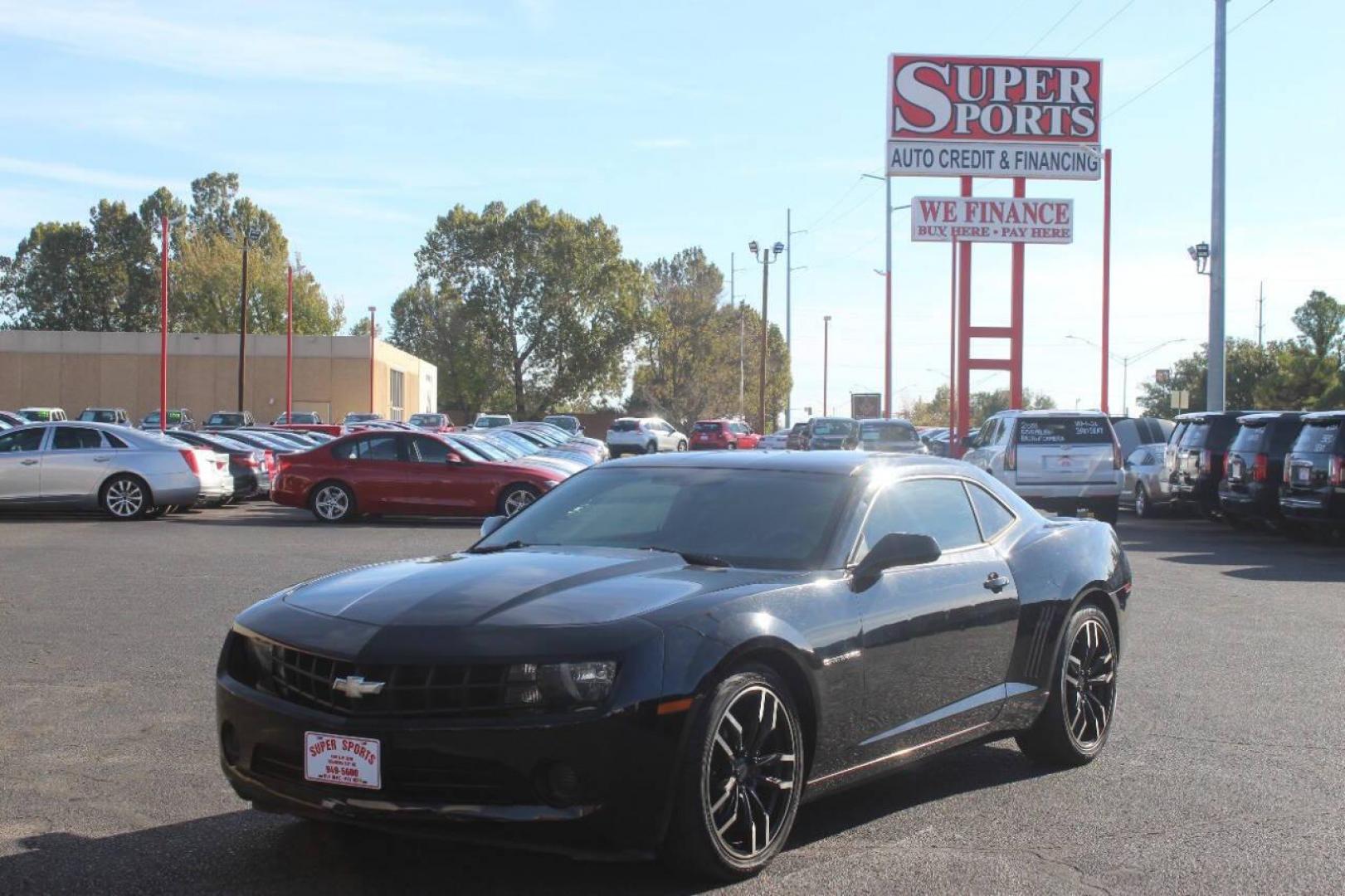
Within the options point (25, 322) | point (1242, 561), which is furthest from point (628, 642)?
point (25, 322)

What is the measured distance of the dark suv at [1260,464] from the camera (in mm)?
19828

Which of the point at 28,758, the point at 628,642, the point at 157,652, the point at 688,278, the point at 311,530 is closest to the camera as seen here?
the point at 628,642

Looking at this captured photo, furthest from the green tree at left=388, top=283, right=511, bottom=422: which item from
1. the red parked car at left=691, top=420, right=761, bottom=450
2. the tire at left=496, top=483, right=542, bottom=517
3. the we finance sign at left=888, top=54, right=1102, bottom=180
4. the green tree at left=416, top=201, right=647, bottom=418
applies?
the tire at left=496, top=483, right=542, bottom=517

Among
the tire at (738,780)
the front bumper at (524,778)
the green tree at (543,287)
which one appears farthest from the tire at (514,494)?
the green tree at (543,287)

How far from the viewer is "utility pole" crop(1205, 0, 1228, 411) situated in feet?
97.0

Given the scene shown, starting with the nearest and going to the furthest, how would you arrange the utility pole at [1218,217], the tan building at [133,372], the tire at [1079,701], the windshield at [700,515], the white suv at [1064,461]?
the windshield at [700,515]
the tire at [1079,701]
the white suv at [1064,461]
the utility pole at [1218,217]
the tan building at [133,372]

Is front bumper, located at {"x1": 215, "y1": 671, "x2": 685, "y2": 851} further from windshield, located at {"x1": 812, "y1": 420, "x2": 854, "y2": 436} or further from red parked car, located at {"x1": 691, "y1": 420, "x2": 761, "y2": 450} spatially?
red parked car, located at {"x1": 691, "y1": 420, "x2": 761, "y2": 450}

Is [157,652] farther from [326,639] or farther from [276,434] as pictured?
[276,434]

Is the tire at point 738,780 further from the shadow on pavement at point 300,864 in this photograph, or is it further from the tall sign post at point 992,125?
the tall sign post at point 992,125

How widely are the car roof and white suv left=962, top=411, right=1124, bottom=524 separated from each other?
15770 mm

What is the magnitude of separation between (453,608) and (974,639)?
2339 mm

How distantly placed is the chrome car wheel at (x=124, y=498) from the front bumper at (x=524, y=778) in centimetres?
1849

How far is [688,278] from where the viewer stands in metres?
101

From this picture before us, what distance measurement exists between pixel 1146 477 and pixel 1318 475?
7635 mm
